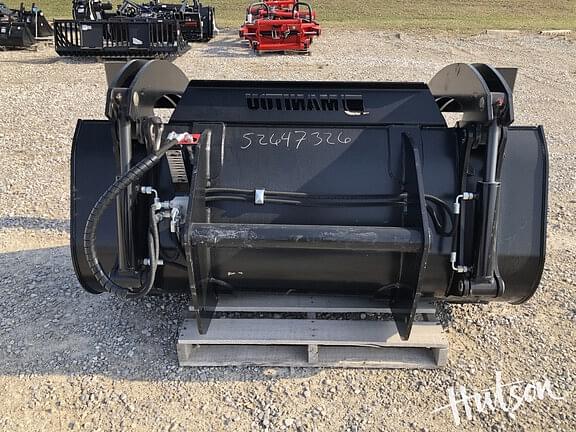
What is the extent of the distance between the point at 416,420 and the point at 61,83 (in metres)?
8.91

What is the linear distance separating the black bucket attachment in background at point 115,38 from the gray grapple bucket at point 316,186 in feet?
30.9

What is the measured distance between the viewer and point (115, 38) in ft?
37.6

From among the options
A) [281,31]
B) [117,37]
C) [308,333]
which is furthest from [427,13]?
[308,333]

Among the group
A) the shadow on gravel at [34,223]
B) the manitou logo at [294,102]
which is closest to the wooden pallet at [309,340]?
the manitou logo at [294,102]

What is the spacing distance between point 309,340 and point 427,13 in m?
25.6

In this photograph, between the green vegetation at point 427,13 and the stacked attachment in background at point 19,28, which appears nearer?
the stacked attachment in background at point 19,28

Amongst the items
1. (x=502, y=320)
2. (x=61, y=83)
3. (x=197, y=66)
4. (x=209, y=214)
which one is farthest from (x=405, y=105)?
(x=197, y=66)

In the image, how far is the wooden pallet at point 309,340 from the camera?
2643 mm

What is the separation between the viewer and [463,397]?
2557 mm

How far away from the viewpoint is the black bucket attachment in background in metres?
11.3

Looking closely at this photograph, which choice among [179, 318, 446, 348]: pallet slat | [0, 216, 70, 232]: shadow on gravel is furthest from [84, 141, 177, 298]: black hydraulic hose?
[0, 216, 70, 232]: shadow on gravel

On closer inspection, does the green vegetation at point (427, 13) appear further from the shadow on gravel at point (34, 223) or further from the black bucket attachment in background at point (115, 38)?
the shadow on gravel at point (34, 223)

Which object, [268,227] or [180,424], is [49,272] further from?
[268,227]

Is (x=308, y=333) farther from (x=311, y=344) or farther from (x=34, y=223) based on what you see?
(x=34, y=223)
